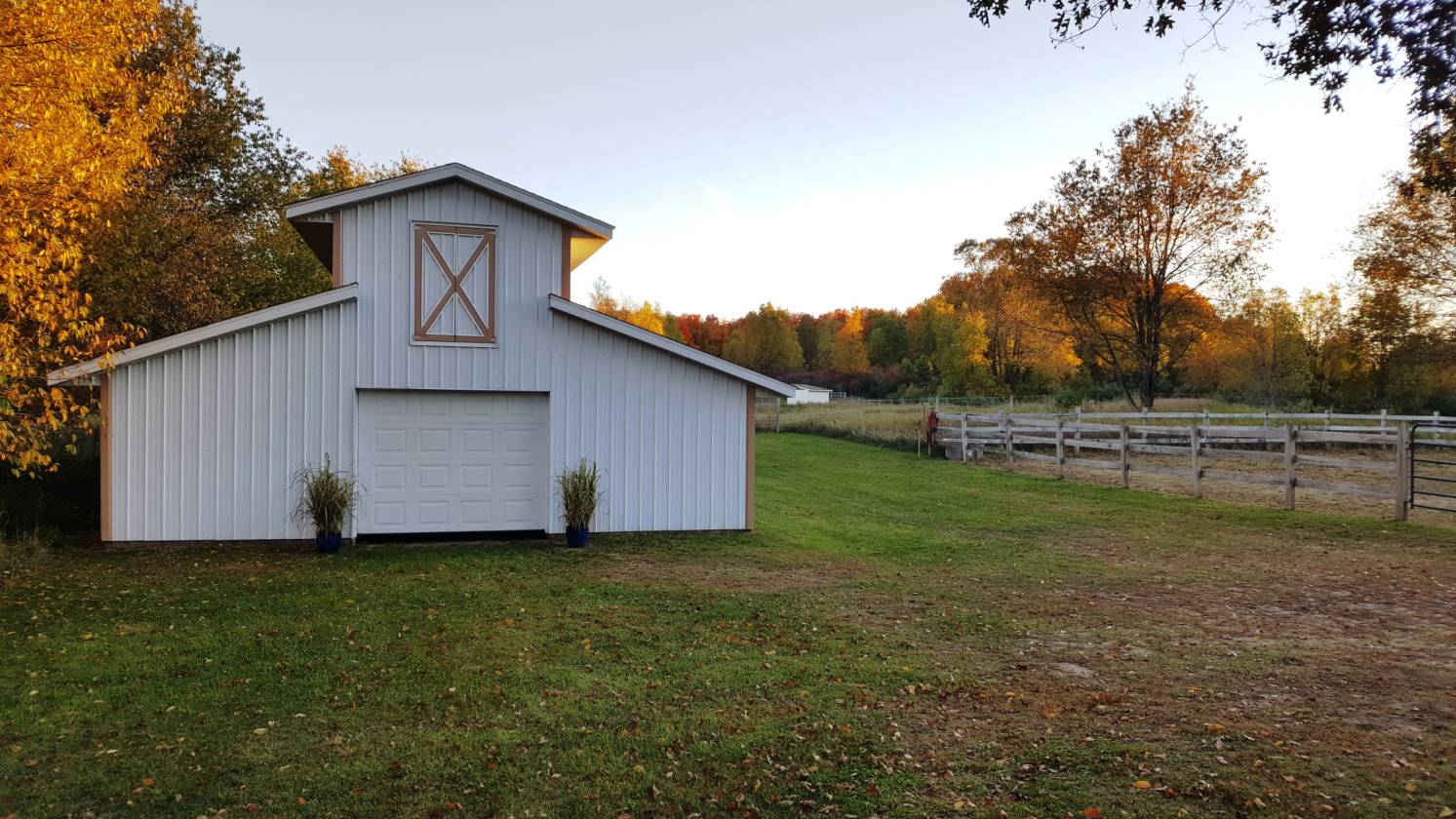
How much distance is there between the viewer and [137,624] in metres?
7.04

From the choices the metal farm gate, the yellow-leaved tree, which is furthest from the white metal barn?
the metal farm gate

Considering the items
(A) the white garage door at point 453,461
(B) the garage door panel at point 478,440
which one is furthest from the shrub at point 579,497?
(B) the garage door panel at point 478,440

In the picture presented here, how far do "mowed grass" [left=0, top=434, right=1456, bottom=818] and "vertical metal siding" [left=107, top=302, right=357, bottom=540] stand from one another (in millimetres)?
621

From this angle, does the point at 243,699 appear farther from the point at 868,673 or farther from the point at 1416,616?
the point at 1416,616

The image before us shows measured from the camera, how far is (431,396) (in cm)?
1183

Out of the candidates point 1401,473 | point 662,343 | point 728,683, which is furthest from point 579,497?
point 1401,473

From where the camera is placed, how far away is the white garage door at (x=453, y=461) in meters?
11.6

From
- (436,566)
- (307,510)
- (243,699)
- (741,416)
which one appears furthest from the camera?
(741,416)

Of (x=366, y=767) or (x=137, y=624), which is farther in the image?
(x=137, y=624)

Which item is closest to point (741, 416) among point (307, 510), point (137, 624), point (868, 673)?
point (307, 510)

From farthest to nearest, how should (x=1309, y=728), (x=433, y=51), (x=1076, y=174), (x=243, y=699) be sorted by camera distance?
(x=1076, y=174)
(x=433, y=51)
(x=243, y=699)
(x=1309, y=728)

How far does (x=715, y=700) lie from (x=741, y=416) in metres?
7.58

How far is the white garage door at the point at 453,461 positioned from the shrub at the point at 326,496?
0.35 metres

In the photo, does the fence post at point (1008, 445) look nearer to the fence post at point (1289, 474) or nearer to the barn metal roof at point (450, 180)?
the fence post at point (1289, 474)
